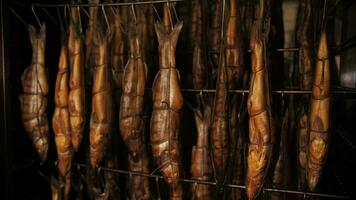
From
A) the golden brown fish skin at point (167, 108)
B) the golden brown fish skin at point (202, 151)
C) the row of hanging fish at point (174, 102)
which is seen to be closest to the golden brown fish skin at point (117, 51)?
the row of hanging fish at point (174, 102)

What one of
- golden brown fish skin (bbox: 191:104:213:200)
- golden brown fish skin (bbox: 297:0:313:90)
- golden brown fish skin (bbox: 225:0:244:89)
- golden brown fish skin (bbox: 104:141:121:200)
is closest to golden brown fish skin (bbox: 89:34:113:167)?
golden brown fish skin (bbox: 104:141:121:200)

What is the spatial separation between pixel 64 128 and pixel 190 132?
2.49 feet

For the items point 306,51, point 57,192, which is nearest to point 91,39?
point 57,192

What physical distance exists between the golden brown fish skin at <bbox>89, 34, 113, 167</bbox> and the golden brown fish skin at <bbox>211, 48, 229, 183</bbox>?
495 mm

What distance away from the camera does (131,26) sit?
4.95 feet

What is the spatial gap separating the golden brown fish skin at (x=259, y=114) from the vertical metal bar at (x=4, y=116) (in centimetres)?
114

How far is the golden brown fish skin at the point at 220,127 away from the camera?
4.17 ft

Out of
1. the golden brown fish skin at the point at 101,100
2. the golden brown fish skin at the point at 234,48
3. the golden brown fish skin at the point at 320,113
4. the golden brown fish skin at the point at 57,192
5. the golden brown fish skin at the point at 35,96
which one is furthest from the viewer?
the golden brown fish skin at the point at 57,192

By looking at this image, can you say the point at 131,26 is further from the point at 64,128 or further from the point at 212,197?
the point at 212,197

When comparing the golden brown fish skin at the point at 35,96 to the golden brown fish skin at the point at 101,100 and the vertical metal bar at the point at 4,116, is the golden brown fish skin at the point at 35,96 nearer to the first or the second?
the vertical metal bar at the point at 4,116

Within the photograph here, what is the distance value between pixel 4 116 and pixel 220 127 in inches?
40.4

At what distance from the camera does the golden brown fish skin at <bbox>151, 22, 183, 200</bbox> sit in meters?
1.38

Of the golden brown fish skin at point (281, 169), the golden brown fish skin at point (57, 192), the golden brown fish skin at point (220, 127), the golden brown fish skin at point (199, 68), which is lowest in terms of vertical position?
the golden brown fish skin at point (57, 192)

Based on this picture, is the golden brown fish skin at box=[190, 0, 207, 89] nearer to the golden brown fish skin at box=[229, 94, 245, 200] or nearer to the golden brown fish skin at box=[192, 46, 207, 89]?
the golden brown fish skin at box=[192, 46, 207, 89]
